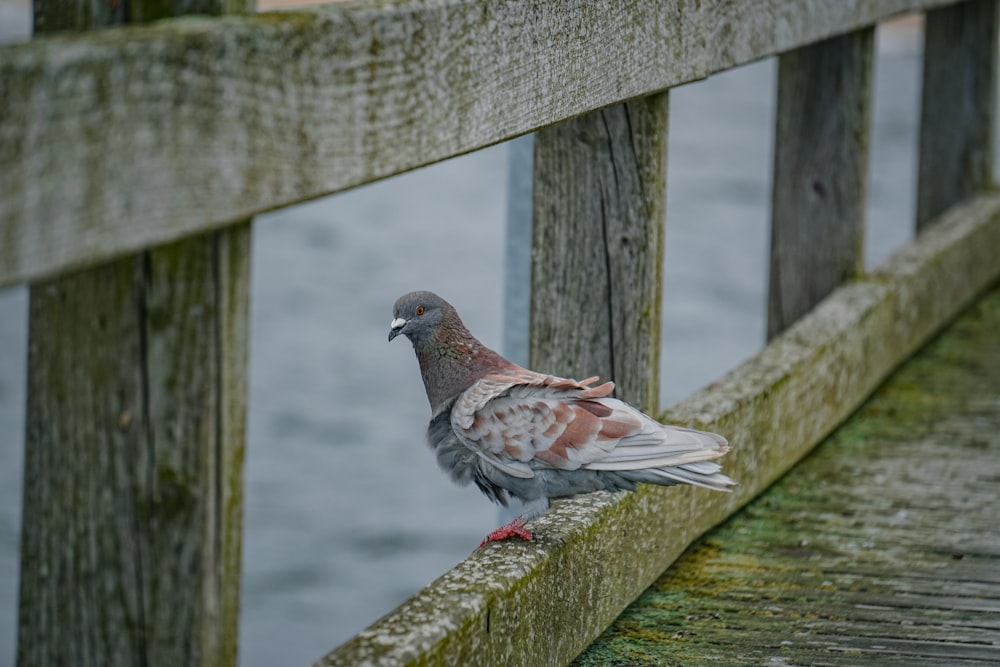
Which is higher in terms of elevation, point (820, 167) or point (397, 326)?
point (820, 167)

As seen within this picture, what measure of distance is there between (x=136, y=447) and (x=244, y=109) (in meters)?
0.38

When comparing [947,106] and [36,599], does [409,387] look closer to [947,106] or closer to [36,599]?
[947,106]

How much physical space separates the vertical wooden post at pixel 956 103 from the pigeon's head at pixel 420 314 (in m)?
3.85

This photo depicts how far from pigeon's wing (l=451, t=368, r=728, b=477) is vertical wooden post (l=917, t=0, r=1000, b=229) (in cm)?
393

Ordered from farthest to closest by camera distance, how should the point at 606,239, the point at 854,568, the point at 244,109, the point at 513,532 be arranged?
the point at 854,568
the point at 606,239
the point at 513,532
the point at 244,109

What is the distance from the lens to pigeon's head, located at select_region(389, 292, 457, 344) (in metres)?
2.65

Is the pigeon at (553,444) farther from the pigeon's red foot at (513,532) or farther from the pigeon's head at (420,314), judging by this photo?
the pigeon's head at (420,314)

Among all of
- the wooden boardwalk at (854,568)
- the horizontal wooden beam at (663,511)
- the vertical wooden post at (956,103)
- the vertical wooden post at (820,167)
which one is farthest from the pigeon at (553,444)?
the vertical wooden post at (956,103)

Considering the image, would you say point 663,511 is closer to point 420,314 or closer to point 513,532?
point 513,532

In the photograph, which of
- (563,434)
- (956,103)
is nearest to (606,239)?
(563,434)

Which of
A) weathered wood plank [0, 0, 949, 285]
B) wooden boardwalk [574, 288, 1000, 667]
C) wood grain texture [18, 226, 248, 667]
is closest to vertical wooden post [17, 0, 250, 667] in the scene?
wood grain texture [18, 226, 248, 667]

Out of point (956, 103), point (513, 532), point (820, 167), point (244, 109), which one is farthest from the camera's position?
point (956, 103)

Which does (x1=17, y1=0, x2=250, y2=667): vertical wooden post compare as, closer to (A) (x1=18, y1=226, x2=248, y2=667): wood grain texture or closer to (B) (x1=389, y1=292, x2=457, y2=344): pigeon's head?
(A) (x1=18, y1=226, x2=248, y2=667): wood grain texture

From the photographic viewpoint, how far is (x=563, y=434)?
2.45 meters
